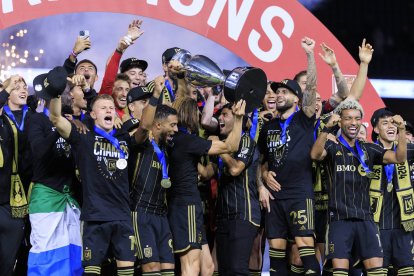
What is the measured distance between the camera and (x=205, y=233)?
9.16 meters

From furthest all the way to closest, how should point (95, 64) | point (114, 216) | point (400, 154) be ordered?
point (95, 64) < point (400, 154) < point (114, 216)

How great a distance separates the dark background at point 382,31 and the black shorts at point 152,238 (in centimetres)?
383

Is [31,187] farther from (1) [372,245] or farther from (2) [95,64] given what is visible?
(1) [372,245]

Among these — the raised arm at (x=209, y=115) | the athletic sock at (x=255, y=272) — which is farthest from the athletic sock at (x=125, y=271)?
the raised arm at (x=209, y=115)

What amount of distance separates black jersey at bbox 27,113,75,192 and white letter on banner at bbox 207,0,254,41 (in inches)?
109

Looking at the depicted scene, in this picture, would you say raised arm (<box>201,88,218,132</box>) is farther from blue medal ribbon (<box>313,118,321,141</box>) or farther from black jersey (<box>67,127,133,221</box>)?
black jersey (<box>67,127,133,221</box>)

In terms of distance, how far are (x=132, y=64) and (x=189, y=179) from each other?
1603 millimetres

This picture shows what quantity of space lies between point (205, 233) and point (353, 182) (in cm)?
135

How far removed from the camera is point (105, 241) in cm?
815

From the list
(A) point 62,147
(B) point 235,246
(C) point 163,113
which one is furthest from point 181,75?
(B) point 235,246

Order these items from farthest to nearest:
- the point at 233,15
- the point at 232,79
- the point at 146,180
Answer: the point at 233,15 < the point at 146,180 < the point at 232,79

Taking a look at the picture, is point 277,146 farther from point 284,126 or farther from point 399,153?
point 399,153

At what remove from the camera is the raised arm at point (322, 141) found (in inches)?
352

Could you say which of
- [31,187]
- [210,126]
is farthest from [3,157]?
[210,126]
